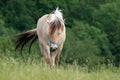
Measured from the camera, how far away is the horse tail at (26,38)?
11406 mm

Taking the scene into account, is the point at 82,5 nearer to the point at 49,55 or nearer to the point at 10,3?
the point at 10,3

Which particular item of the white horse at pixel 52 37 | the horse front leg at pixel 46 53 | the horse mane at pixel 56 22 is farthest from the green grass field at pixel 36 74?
the horse mane at pixel 56 22

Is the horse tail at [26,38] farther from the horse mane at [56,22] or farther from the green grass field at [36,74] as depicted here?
the green grass field at [36,74]

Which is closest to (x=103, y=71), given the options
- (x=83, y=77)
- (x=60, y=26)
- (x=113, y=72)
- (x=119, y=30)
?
(x=113, y=72)

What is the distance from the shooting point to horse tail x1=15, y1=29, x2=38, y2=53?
11.4 m

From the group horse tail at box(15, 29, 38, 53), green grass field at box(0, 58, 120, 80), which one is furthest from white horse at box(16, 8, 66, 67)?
green grass field at box(0, 58, 120, 80)

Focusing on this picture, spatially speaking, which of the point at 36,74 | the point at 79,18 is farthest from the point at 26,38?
the point at 79,18

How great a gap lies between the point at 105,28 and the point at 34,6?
35.8 feet

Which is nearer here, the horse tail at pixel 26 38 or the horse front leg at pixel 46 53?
the horse front leg at pixel 46 53

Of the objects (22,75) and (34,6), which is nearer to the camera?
(22,75)

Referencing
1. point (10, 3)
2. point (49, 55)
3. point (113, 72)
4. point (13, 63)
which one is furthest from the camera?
point (10, 3)

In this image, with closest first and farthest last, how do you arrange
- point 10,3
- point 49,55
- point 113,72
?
point 113,72
point 49,55
point 10,3

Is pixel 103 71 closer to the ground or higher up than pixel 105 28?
higher up

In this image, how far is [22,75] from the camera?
21.8 ft
